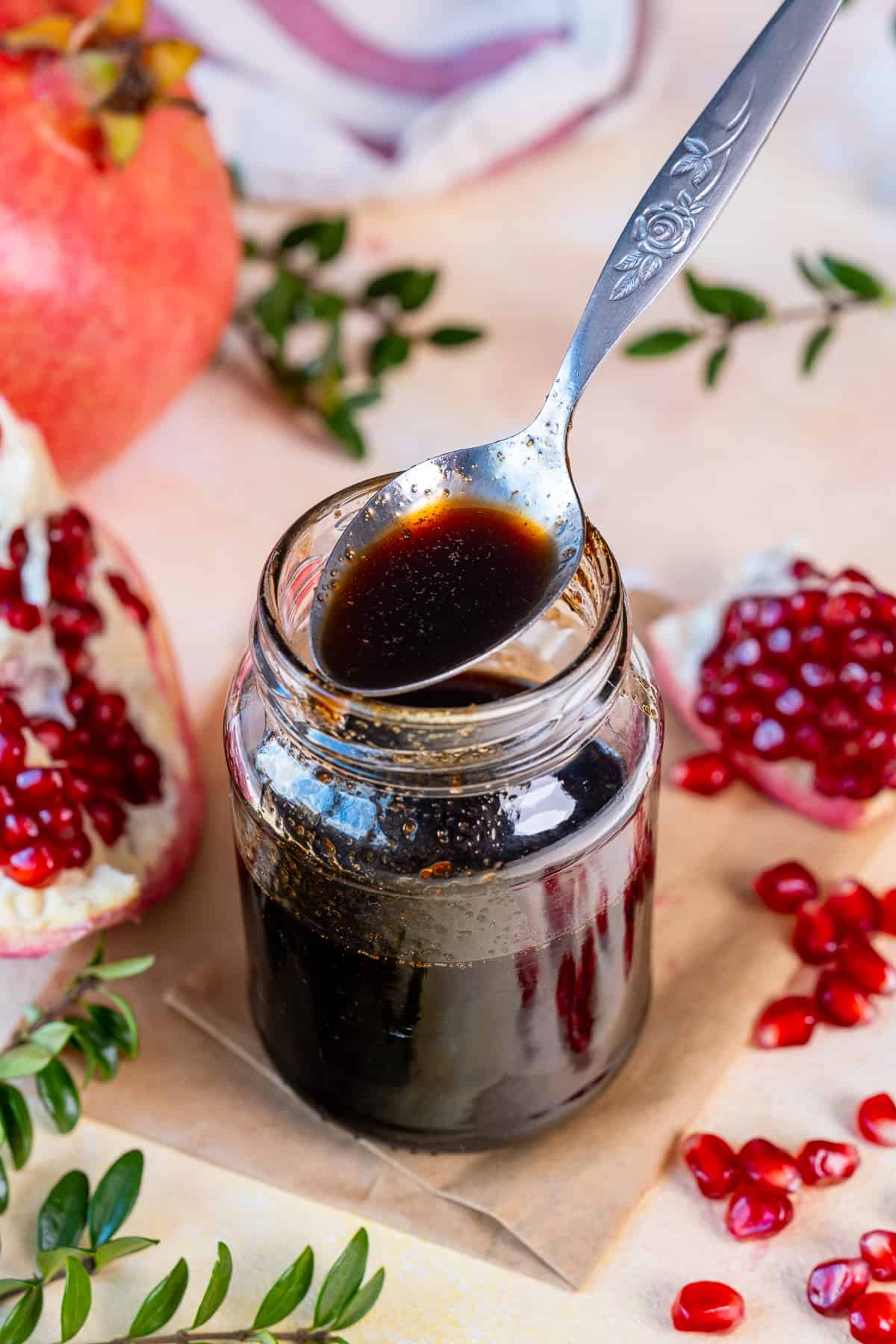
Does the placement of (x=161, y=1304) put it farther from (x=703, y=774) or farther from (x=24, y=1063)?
(x=703, y=774)

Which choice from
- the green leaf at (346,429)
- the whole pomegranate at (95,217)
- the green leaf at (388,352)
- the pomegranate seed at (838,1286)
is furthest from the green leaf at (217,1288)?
the green leaf at (388,352)

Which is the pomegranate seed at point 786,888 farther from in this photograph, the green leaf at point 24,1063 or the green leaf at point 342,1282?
the green leaf at point 24,1063

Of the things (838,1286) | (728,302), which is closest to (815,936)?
(838,1286)

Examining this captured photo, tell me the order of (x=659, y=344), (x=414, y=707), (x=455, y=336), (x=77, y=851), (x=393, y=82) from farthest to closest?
(x=393, y=82) → (x=455, y=336) → (x=659, y=344) → (x=77, y=851) → (x=414, y=707)

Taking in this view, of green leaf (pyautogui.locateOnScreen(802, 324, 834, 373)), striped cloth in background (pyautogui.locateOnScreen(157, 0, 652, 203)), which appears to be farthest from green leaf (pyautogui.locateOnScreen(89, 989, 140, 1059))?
striped cloth in background (pyautogui.locateOnScreen(157, 0, 652, 203))

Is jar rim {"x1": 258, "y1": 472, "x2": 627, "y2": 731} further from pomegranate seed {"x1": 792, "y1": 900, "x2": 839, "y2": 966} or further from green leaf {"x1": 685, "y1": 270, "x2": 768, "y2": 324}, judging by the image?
green leaf {"x1": 685, "y1": 270, "x2": 768, "y2": 324}

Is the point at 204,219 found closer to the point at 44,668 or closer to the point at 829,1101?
the point at 44,668

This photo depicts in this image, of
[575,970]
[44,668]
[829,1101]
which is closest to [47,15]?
[44,668]
